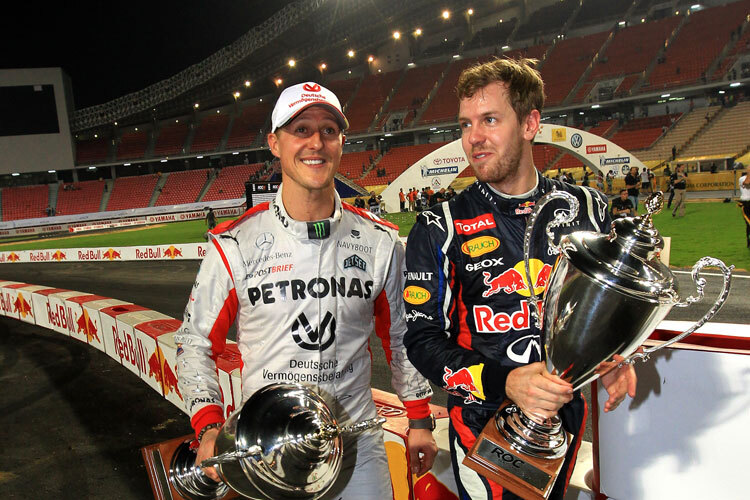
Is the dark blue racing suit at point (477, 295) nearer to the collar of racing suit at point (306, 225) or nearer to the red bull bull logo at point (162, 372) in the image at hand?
the collar of racing suit at point (306, 225)

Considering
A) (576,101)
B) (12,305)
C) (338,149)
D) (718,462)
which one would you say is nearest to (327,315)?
(338,149)

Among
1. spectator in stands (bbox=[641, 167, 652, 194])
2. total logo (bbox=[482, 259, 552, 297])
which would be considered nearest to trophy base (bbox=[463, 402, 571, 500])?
total logo (bbox=[482, 259, 552, 297])

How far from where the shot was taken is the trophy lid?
1157 mm

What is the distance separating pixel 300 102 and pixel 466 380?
3.68 feet

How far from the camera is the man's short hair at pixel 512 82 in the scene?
164 cm

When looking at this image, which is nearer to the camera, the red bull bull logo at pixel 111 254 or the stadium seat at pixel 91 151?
the red bull bull logo at pixel 111 254

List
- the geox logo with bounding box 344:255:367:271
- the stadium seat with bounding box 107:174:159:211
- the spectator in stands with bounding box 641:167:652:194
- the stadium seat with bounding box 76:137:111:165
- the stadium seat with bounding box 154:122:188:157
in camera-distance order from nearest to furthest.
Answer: the geox logo with bounding box 344:255:367:271, the spectator in stands with bounding box 641:167:652:194, the stadium seat with bounding box 107:174:159:211, the stadium seat with bounding box 76:137:111:165, the stadium seat with bounding box 154:122:188:157

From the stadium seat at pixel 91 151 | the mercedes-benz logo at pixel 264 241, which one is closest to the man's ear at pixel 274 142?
the mercedes-benz logo at pixel 264 241

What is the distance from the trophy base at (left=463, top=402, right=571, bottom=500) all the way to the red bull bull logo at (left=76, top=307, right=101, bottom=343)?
248 inches

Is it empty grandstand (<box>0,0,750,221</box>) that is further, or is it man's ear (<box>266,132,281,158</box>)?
empty grandstand (<box>0,0,750,221</box>)

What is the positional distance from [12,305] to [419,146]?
1282 inches

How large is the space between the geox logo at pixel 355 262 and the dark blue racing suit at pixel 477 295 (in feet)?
0.89

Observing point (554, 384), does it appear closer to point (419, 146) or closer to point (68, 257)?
point (68, 257)

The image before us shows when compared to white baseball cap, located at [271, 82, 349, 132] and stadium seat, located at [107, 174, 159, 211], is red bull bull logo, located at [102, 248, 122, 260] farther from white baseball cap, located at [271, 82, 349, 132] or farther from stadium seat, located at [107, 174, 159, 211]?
stadium seat, located at [107, 174, 159, 211]
